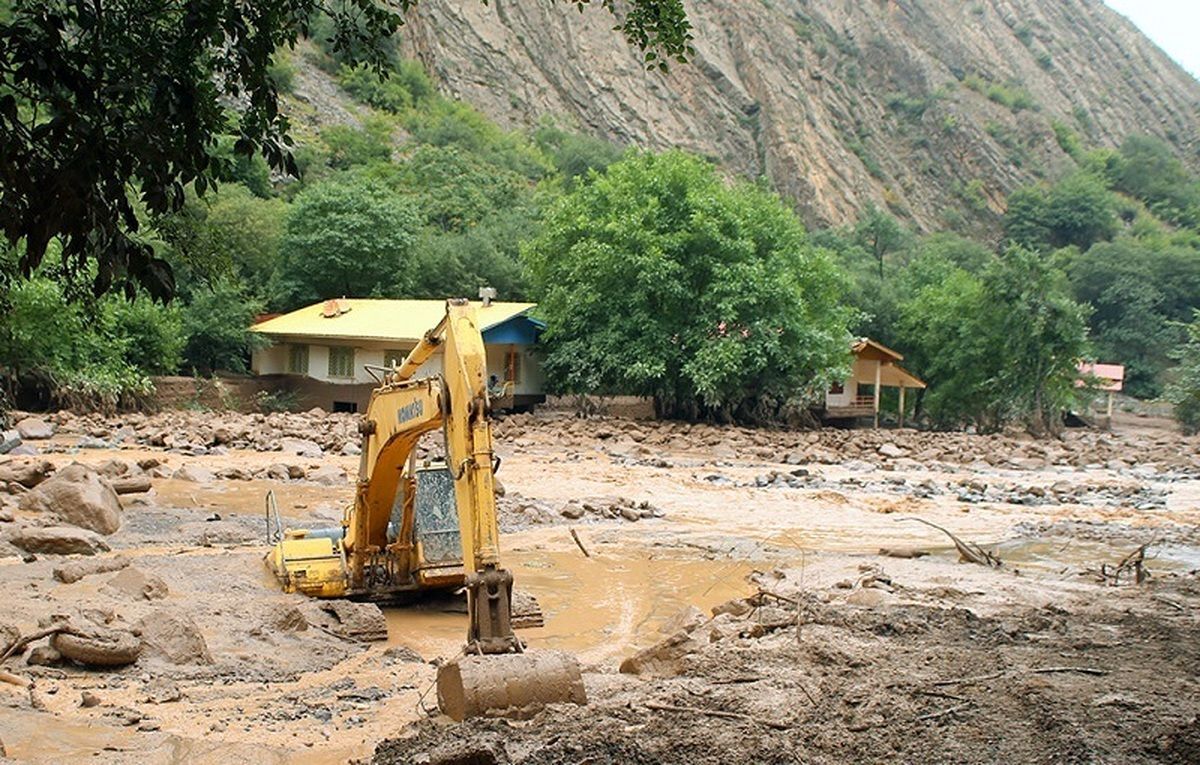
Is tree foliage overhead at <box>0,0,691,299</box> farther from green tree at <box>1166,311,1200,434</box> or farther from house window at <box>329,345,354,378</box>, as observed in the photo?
green tree at <box>1166,311,1200,434</box>

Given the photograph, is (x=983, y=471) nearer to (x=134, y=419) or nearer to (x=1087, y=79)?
(x=134, y=419)

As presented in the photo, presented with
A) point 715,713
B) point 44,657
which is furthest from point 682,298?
point 715,713

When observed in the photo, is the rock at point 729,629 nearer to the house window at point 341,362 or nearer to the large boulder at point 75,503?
the large boulder at point 75,503

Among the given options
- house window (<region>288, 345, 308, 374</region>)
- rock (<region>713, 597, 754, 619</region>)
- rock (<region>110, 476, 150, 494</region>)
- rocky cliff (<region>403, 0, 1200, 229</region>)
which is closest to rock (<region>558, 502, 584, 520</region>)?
rock (<region>110, 476, 150, 494</region>)

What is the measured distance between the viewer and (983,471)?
29.1 m

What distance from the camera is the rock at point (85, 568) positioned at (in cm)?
1044

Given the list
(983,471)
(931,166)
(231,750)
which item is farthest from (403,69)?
(231,750)

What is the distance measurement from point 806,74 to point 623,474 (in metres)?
74.2

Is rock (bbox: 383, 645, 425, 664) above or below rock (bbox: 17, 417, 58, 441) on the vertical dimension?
below

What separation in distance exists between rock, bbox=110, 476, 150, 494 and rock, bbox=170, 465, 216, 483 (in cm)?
205

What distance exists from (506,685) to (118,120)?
12.2ft

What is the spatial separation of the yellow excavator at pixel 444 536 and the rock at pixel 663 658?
1.24 m

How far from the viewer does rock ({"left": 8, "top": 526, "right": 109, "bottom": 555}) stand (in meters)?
12.1

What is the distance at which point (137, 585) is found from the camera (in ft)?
34.0
